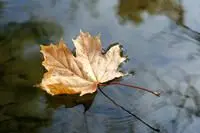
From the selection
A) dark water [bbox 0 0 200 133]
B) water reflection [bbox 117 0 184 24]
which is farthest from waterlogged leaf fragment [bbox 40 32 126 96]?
water reflection [bbox 117 0 184 24]

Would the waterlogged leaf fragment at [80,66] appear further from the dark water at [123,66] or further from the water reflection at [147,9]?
the water reflection at [147,9]

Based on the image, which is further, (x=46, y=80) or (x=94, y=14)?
(x=94, y=14)

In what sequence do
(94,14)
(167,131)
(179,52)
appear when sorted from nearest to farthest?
1. (167,131)
2. (179,52)
3. (94,14)

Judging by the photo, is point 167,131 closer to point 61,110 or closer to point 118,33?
point 61,110

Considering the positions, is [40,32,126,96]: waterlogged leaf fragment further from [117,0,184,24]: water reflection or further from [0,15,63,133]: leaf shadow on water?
[117,0,184,24]: water reflection

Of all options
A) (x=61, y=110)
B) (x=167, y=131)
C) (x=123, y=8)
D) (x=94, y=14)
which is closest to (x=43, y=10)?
(x=94, y=14)

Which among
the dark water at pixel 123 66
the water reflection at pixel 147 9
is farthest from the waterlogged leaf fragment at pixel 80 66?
the water reflection at pixel 147 9
